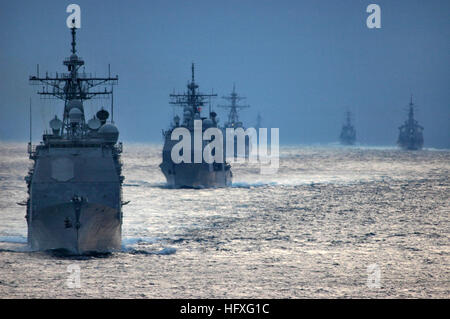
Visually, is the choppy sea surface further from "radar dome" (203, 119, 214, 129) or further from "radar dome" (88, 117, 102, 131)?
"radar dome" (203, 119, 214, 129)

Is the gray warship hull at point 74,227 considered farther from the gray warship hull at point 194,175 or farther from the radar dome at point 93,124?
the gray warship hull at point 194,175

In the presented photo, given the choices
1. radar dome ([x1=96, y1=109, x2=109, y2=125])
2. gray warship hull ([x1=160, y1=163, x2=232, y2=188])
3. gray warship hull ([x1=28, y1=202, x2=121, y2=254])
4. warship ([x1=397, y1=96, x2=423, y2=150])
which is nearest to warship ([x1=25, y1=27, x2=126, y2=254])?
gray warship hull ([x1=28, y1=202, x2=121, y2=254])

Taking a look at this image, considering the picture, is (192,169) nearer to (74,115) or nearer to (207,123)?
(207,123)

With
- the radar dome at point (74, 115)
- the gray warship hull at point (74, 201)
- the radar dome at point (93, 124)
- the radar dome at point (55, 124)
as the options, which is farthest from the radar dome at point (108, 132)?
the gray warship hull at point (74, 201)

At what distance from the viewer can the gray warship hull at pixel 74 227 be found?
20.8m

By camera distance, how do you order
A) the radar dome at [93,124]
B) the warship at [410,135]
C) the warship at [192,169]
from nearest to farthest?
the radar dome at [93,124], the warship at [192,169], the warship at [410,135]

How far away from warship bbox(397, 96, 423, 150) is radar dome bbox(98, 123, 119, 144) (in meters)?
133

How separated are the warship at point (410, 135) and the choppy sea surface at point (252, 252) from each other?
113 m

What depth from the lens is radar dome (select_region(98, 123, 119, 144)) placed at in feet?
83.9

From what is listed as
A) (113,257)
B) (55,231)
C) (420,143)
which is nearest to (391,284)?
(113,257)

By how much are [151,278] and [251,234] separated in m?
9.27

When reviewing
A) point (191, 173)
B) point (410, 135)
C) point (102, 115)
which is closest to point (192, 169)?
point (191, 173)
